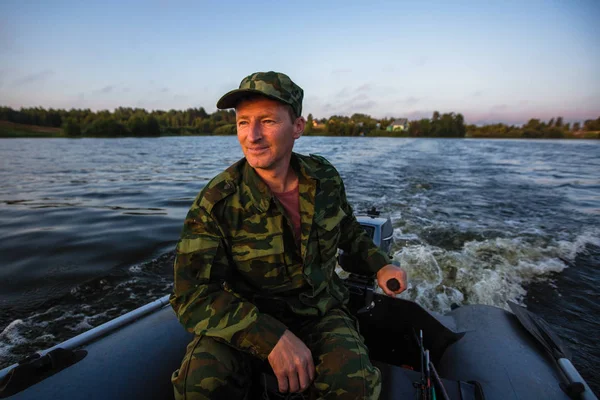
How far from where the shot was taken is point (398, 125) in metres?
83.3

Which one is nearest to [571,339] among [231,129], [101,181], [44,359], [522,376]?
[522,376]

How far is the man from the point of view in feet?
3.89

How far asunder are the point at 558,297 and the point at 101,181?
12.2m

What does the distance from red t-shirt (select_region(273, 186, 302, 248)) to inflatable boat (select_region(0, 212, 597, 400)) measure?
1.99 feet

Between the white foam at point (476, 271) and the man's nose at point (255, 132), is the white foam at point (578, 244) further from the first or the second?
the man's nose at point (255, 132)

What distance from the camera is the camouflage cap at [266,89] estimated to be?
1325 mm

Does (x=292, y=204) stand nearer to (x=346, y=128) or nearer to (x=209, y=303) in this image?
(x=209, y=303)

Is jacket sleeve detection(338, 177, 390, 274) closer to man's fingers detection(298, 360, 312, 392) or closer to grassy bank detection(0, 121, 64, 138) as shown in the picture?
man's fingers detection(298, 360, 312, 392)

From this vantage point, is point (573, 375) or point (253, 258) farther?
point (573, 375)

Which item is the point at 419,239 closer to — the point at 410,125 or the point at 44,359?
the point at 44,359

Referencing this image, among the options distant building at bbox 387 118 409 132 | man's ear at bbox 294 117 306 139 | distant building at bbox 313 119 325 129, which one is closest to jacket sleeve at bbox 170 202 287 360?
man's ear at bbox 294 117 306 139

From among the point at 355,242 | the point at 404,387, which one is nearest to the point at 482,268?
the point at 355,242

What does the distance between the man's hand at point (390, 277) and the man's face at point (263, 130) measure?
2.84ft

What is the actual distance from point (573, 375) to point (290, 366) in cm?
158
